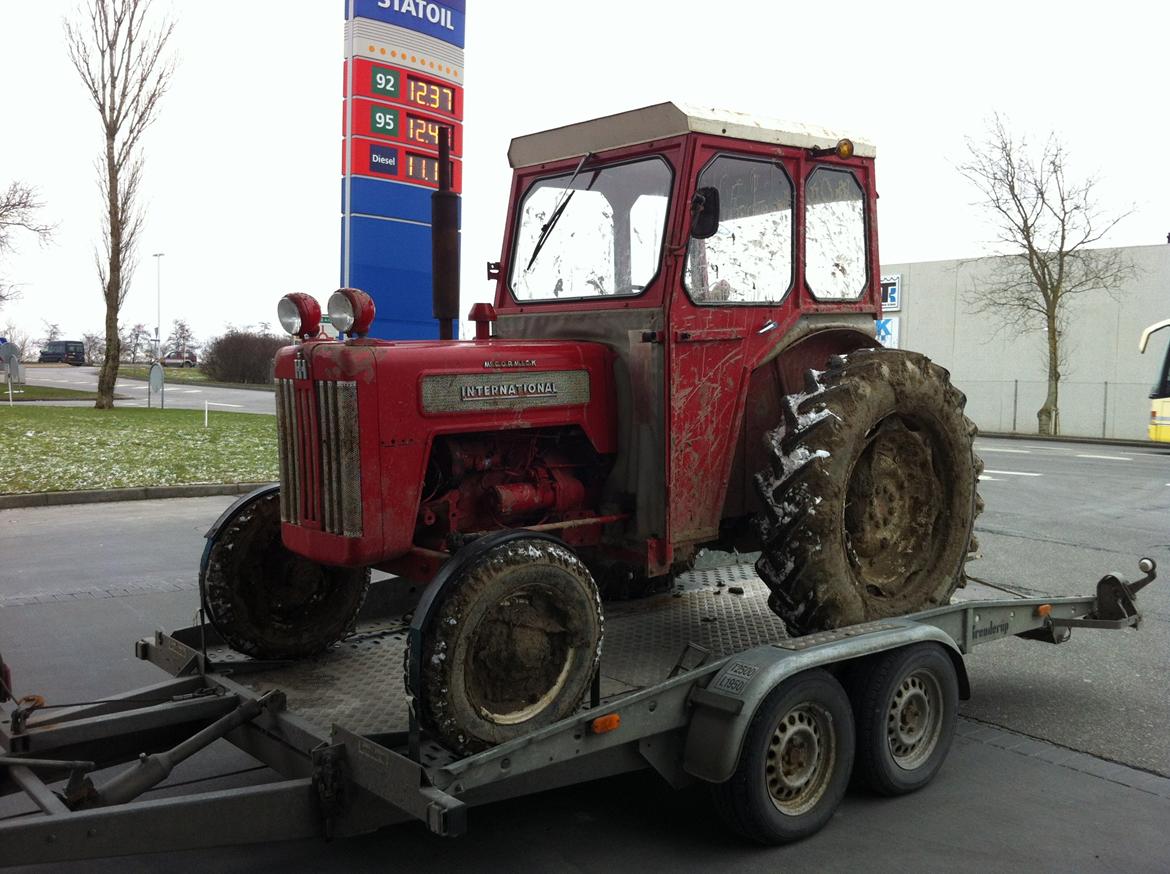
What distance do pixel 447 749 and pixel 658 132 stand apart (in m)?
2.84

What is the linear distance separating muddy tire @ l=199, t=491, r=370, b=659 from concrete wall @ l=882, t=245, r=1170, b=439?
92.7 feet

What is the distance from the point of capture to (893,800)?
14.8 feet

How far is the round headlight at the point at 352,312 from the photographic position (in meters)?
4.01

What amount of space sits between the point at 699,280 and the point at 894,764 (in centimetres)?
231

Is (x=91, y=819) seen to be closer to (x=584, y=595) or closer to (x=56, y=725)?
(x=56, y=725)

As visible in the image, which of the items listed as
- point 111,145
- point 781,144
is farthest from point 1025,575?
point 111,145

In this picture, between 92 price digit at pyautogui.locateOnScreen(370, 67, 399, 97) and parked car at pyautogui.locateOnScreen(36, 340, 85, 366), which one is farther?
parked car at pyautogui.locateOnScreen(36, 340, 85, 366)

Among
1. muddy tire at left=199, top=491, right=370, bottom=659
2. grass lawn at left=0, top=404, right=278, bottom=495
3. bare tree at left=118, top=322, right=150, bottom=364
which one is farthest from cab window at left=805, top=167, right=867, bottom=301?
bare tree at left=118, top=322, right=150, bottom=364

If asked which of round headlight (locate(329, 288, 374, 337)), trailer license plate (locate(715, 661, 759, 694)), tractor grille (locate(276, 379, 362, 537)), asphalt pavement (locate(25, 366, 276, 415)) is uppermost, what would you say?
round headlight (locate(329, 288, 374, 337))

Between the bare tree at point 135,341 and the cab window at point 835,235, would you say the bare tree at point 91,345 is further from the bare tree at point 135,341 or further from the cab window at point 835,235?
the cab window at point 835,235

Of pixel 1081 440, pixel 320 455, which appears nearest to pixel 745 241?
pixel 320 455

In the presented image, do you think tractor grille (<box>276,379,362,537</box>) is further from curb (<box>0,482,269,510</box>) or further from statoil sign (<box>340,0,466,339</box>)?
curb (<box>0,482,269,510</box>)

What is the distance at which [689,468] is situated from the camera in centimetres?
467

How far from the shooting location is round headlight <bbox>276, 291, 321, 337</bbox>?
4355mm
